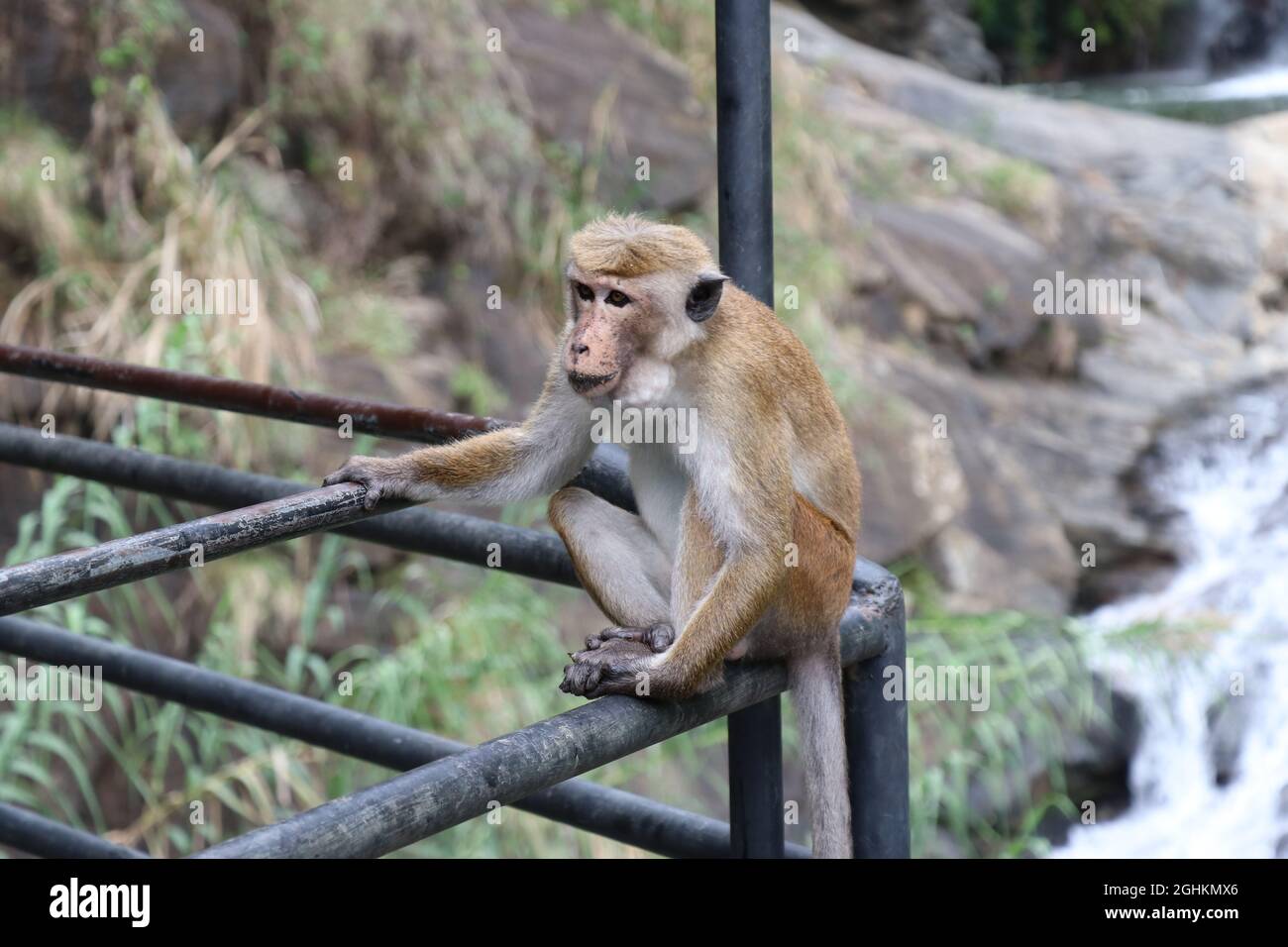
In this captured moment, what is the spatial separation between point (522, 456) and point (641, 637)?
1.47ft

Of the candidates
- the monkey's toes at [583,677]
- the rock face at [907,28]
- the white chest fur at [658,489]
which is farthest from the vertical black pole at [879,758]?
the rock face at [907,28]

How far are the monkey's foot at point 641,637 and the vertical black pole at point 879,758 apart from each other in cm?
46

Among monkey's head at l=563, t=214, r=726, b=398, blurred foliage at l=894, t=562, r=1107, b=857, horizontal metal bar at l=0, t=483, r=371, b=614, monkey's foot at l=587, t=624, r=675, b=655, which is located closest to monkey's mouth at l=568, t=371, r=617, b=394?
monkey's head at l=563, t=214, r=726, b=398

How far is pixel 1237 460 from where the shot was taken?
9438 millimetres

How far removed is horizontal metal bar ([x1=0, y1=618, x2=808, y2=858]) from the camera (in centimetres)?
191

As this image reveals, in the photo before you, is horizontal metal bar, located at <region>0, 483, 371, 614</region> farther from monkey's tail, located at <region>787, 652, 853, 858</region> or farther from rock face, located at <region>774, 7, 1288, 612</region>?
rock face, located at <region>774, 7, 1288, 612</region>

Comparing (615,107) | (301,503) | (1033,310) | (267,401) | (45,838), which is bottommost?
(45,838)

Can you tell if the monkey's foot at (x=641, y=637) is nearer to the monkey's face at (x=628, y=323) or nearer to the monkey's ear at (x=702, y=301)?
the monkey's face at (x=628, y=323)

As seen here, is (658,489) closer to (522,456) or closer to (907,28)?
(522,456)

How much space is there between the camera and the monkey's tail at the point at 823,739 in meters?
2.11

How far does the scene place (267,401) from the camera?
1920 millimetres

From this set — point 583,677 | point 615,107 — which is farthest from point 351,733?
point 615,107

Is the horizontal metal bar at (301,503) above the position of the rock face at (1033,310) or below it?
below

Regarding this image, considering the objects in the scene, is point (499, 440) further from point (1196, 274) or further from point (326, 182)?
point (1196, 274)
